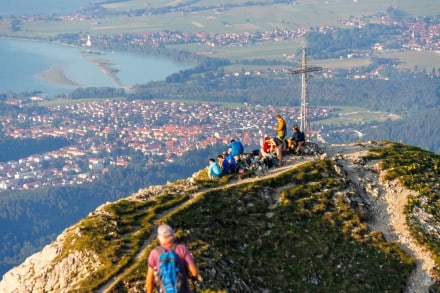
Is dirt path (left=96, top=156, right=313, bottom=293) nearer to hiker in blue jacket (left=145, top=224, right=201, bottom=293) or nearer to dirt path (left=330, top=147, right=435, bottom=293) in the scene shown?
dirt path (left=330, top=147, right=435, bottom=293)

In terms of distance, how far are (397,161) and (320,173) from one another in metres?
5.58

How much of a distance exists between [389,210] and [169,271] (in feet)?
62.2

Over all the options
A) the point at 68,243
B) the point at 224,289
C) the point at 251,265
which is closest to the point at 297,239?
the point at 251,265

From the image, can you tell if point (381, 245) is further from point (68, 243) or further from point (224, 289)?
point (68, 243)

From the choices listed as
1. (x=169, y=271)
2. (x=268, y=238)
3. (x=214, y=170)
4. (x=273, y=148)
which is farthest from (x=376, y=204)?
(x=169, y=271)

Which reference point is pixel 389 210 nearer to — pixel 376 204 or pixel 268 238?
pixel 376 204

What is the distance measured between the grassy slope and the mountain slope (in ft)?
0.14

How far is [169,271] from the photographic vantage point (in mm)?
15977

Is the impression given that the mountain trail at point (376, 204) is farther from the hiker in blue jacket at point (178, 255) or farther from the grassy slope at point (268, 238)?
the hiker in blue jacket at point (178, 255)

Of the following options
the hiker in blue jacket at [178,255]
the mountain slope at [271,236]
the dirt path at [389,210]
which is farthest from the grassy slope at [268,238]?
the hiker in blue jacket at [178,255]

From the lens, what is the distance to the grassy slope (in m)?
24.4

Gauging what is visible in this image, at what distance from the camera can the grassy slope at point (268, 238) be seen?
79.9ft

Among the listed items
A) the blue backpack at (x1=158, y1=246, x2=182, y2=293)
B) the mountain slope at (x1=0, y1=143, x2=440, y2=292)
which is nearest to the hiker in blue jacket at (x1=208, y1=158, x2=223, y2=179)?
the mountain slope at (x1=0, y1=143, x2=440, y2=292)

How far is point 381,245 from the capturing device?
29.0 m
